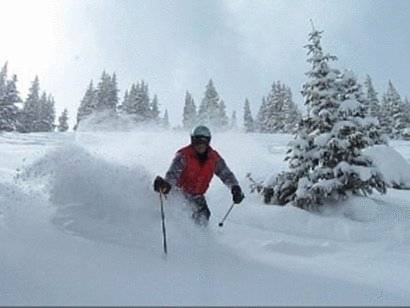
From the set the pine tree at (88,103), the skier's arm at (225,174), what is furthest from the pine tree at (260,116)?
the skier's arm at (225,174)

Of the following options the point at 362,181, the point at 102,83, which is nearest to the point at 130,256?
the point at 362,181

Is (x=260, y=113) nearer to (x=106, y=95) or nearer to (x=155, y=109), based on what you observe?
(x=155, y=109)

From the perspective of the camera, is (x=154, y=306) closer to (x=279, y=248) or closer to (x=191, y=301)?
(x=191, y=301)

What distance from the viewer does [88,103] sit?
62406 mm

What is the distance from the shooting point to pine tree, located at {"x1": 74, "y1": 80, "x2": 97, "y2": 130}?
60956 millimetres

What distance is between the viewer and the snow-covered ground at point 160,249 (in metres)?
3.37

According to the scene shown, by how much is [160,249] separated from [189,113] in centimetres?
6437

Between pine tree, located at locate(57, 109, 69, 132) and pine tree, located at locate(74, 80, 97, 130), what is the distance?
5.83 m

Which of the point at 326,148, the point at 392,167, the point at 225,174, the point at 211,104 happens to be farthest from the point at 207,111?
→ the point at 225,174

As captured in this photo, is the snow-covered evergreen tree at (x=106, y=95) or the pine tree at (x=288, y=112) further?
the snow-covered evergreen tree at (x=106, y=95)

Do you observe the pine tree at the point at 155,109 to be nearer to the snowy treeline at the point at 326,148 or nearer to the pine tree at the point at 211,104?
the pine tree at the point at 211,104

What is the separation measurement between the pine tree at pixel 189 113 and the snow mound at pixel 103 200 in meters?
59.3

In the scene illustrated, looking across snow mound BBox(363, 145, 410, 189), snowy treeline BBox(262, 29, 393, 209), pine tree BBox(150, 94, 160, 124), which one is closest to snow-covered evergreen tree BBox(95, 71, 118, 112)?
pine tree BBox(150, 94, 160, 124)

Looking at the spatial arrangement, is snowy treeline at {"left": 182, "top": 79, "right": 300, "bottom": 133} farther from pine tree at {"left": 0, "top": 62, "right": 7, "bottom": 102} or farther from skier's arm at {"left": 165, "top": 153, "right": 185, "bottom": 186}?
skier's arm at {"left": 165, "top": 153, "right": 185, "bottom": 186}
